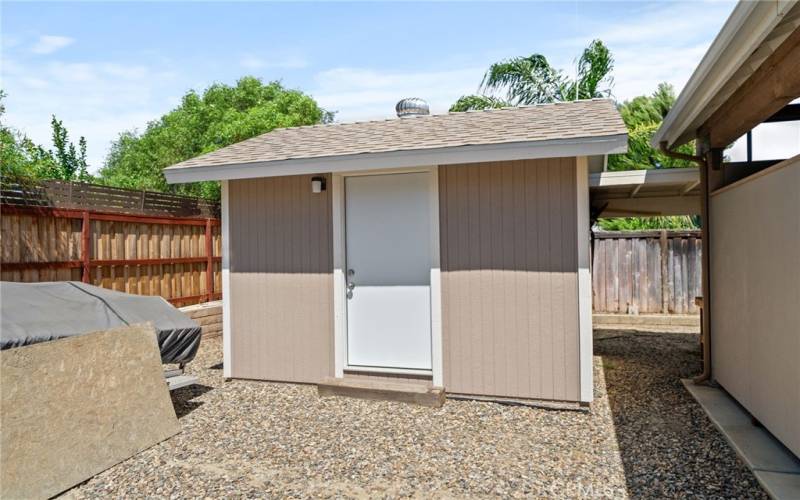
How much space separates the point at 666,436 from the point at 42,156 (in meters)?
14.5

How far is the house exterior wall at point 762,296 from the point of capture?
11.0ft

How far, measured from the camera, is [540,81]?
13.9 meters

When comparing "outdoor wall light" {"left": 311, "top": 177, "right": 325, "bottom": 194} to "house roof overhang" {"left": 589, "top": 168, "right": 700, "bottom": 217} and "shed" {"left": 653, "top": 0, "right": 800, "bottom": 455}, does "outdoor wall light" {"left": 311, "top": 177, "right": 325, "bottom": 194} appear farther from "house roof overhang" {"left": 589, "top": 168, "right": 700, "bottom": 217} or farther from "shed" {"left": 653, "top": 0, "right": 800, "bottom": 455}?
"shed" {"left": 653, "top": 0, "right": 800, "bottom": 455}

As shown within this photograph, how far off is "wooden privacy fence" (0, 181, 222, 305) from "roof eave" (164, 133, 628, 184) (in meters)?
2.17

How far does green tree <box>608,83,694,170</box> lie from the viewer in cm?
1497

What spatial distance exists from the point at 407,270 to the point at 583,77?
1057 centimetres

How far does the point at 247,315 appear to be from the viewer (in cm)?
581

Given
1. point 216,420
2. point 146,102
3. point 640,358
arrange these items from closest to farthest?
point 216,420
point 640,358
point 146,102

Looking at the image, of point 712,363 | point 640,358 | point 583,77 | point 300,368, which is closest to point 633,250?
point 640,358

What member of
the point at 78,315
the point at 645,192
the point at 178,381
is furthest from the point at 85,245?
the point at 645,192

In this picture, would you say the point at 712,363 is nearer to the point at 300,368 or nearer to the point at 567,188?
the point at 567,188

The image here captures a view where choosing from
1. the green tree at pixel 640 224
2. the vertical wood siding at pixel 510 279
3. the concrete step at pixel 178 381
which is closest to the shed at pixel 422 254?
the vertical wood siding at pixel 510 279

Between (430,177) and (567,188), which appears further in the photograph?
(430,177)

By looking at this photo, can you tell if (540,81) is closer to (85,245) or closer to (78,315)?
(85,245)
